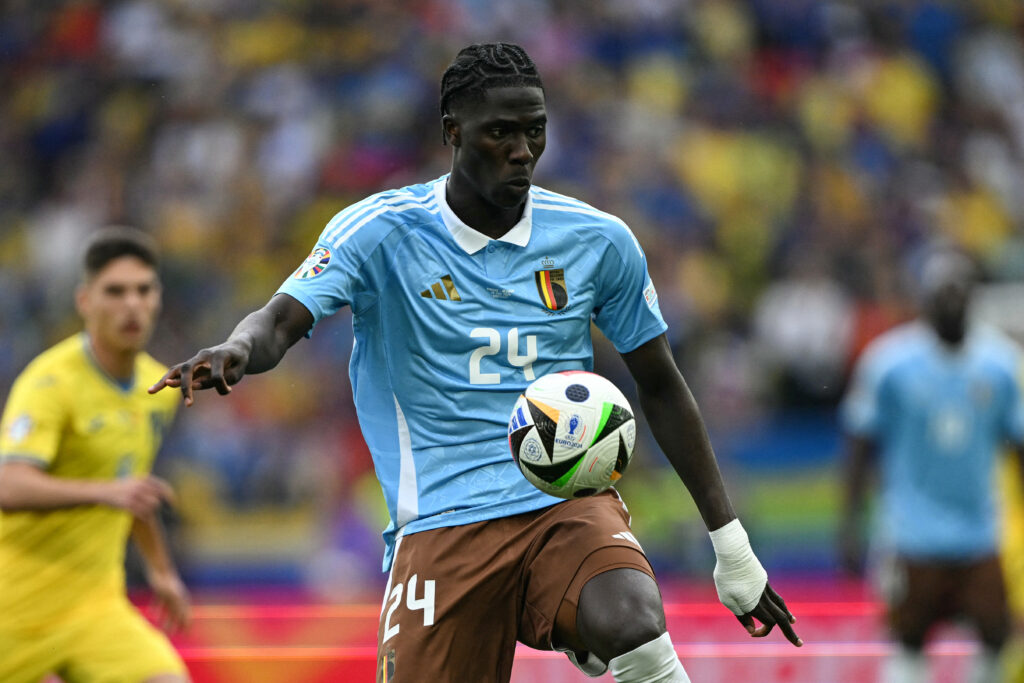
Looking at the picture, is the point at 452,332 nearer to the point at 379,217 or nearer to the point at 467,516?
the point at 379,217

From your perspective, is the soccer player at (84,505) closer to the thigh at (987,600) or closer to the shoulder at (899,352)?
the shoulder at (899,352)

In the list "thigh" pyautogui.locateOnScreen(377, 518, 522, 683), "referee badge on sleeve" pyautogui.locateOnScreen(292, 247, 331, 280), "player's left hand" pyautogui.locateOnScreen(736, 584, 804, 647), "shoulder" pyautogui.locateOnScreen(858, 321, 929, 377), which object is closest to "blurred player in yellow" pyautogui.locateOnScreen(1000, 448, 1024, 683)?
"shoulder" pyautogui.locateOnScreen(858, 321, 929, 377)

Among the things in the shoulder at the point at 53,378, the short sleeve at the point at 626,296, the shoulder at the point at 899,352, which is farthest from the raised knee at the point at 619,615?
the shoulder at the point at 899,352

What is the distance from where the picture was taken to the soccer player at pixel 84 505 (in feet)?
20.9

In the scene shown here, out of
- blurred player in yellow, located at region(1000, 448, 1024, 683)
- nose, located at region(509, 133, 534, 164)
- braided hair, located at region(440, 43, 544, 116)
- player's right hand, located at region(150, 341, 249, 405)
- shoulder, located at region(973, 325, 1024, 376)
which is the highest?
braided hair, located at region(440, 43, 544, 116)

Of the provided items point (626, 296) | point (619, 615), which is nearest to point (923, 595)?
point (626, 296)

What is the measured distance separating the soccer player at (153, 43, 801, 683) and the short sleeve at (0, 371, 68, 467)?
85.4 inches

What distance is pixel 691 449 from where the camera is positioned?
4.78 metres

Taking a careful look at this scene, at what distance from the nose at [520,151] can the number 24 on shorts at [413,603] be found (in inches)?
52.4

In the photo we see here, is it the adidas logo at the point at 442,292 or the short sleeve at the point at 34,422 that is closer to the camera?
the adidas logo at the point at 442,292

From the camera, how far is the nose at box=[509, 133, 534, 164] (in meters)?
4.49

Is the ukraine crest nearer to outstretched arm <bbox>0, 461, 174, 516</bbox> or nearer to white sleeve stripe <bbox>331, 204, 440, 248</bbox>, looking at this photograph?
white sleeve stripe <bbox>331, 204, 440, 248</bbox>

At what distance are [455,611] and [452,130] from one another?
153 centimetres

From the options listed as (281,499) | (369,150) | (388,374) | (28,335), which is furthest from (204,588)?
(388,374)
